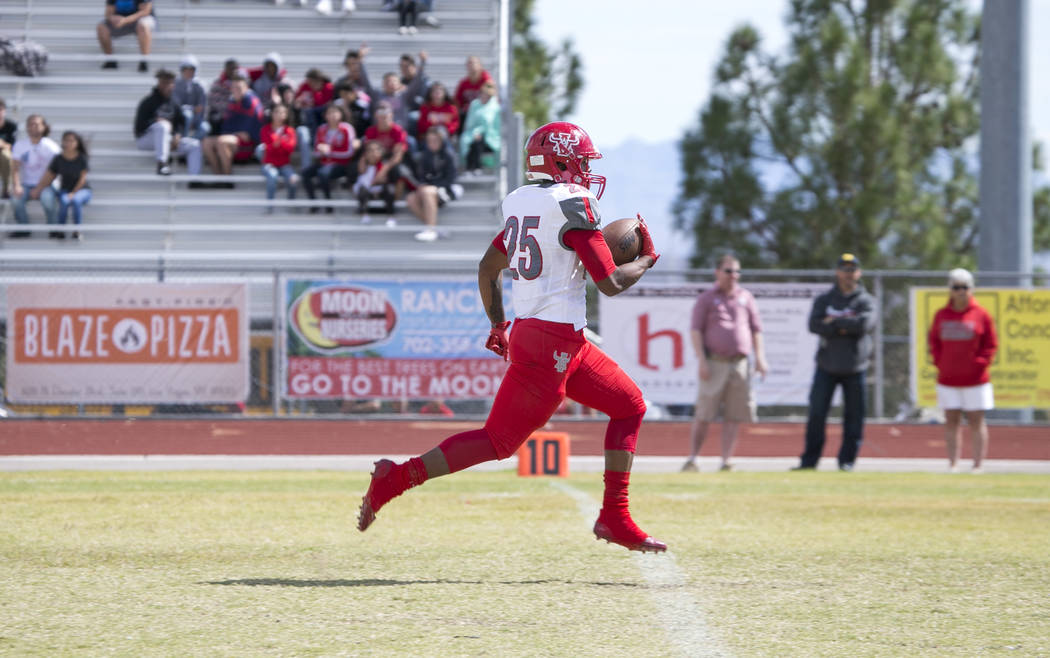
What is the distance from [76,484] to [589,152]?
613 centimetres

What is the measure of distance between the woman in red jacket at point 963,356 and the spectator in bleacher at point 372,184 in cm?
807

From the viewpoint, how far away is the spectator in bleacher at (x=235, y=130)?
18.9 metres

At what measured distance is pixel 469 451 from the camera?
5.66m

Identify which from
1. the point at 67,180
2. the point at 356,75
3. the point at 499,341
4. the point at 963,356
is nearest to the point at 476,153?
the point at 356,75

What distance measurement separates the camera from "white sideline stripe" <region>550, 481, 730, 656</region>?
14.1 ft

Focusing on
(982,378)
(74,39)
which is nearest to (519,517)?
(982,378)

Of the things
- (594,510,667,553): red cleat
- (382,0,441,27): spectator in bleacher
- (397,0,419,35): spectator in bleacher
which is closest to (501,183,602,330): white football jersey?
(594,510,667,553): red cleat

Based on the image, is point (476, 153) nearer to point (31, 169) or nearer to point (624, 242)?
point (31, 169)

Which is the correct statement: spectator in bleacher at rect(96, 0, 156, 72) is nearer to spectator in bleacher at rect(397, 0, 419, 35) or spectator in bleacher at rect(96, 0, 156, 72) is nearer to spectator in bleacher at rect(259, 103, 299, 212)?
spectator in bleacher at rect(259, 103, 299, 212)

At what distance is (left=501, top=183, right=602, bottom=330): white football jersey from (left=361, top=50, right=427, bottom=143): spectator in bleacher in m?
13.3

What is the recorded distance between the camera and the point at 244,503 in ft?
28.5

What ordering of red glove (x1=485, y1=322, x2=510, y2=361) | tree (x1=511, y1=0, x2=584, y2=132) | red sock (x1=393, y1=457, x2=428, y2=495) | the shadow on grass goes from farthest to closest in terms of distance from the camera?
1. tree (x1=511, y1=0, x2=584, y2=132)
2. red glove (x1=485, y1=322, x2=510, y2=361)
3. red sock (x1=393, y1=457, x2=428, y2=495)
4. the shadow on grass

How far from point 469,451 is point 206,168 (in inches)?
580

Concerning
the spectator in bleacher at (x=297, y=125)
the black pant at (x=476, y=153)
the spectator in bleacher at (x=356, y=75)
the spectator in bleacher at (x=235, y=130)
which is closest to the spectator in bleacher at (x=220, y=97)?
the spectator in bleacher at (x=235, y=130)
